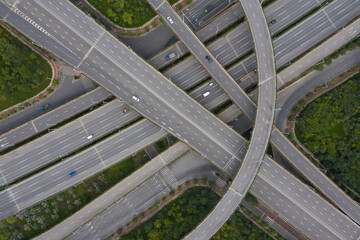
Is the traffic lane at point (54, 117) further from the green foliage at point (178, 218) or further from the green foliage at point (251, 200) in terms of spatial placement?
the green foliage at point (251, 200)

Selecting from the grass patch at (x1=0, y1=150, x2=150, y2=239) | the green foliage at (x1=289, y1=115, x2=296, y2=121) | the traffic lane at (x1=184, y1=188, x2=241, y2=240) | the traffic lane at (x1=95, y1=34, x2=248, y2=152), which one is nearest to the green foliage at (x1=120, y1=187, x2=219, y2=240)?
the traffic lane at (x1=184, y1=188, x2=241, y2=240)

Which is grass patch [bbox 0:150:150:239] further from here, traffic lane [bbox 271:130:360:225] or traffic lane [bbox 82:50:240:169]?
traffic lane [bbox 271:130:360:225]

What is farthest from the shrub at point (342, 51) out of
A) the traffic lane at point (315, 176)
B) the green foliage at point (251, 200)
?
the green foliage at point (251, 200)

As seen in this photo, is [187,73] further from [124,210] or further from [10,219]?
[10,219]

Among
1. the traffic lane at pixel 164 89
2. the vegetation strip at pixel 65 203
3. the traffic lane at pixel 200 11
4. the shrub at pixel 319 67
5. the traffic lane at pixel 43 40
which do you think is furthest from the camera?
the traffic lane at pixel 200 11

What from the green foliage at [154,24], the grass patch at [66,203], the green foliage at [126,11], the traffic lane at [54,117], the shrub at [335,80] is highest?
the green foliage at [126,11]

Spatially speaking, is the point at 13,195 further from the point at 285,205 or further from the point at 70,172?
the point at 285,205
